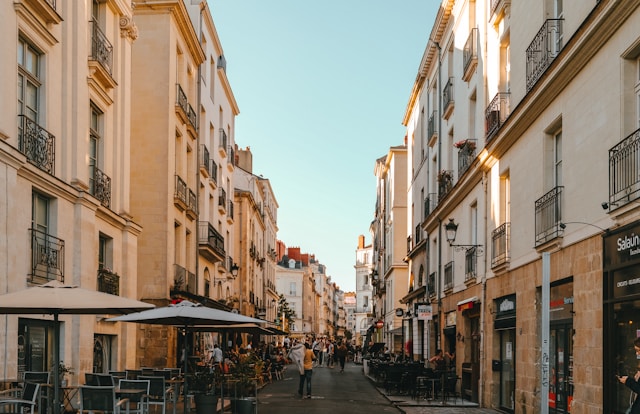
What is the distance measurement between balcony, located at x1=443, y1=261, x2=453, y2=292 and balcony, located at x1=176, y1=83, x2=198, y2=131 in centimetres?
1056

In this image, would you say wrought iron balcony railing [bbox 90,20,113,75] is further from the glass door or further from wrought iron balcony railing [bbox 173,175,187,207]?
the glass door

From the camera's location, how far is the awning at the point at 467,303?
21925 millimetres

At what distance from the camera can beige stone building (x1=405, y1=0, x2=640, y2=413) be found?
11.2 m

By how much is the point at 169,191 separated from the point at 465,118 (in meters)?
9.86

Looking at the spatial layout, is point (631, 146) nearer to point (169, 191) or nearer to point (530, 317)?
point (530, 317)

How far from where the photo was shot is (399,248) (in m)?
49.4

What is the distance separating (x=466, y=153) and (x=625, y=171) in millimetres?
12836

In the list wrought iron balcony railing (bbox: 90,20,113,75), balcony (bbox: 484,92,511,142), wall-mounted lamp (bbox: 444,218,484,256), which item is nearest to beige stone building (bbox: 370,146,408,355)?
wall-mounted lamp (bbox: 444,218,484,256)

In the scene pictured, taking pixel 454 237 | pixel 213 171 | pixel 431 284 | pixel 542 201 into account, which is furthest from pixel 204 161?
pixel 542 201

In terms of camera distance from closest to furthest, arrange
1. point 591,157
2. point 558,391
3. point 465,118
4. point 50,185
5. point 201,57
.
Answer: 1. point 591,157
2. point 558,391
3. point 50,185
4. point 465,118
5. point 201,57

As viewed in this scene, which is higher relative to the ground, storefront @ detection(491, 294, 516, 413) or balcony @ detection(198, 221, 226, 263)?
balcony @ detection(198, 221, 226, 263)

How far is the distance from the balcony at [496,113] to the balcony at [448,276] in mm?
7173

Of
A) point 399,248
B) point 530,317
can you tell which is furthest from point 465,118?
point 399,248

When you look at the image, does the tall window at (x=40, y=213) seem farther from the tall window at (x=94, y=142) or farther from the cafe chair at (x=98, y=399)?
the cafe chair at (x=98, y=399)
